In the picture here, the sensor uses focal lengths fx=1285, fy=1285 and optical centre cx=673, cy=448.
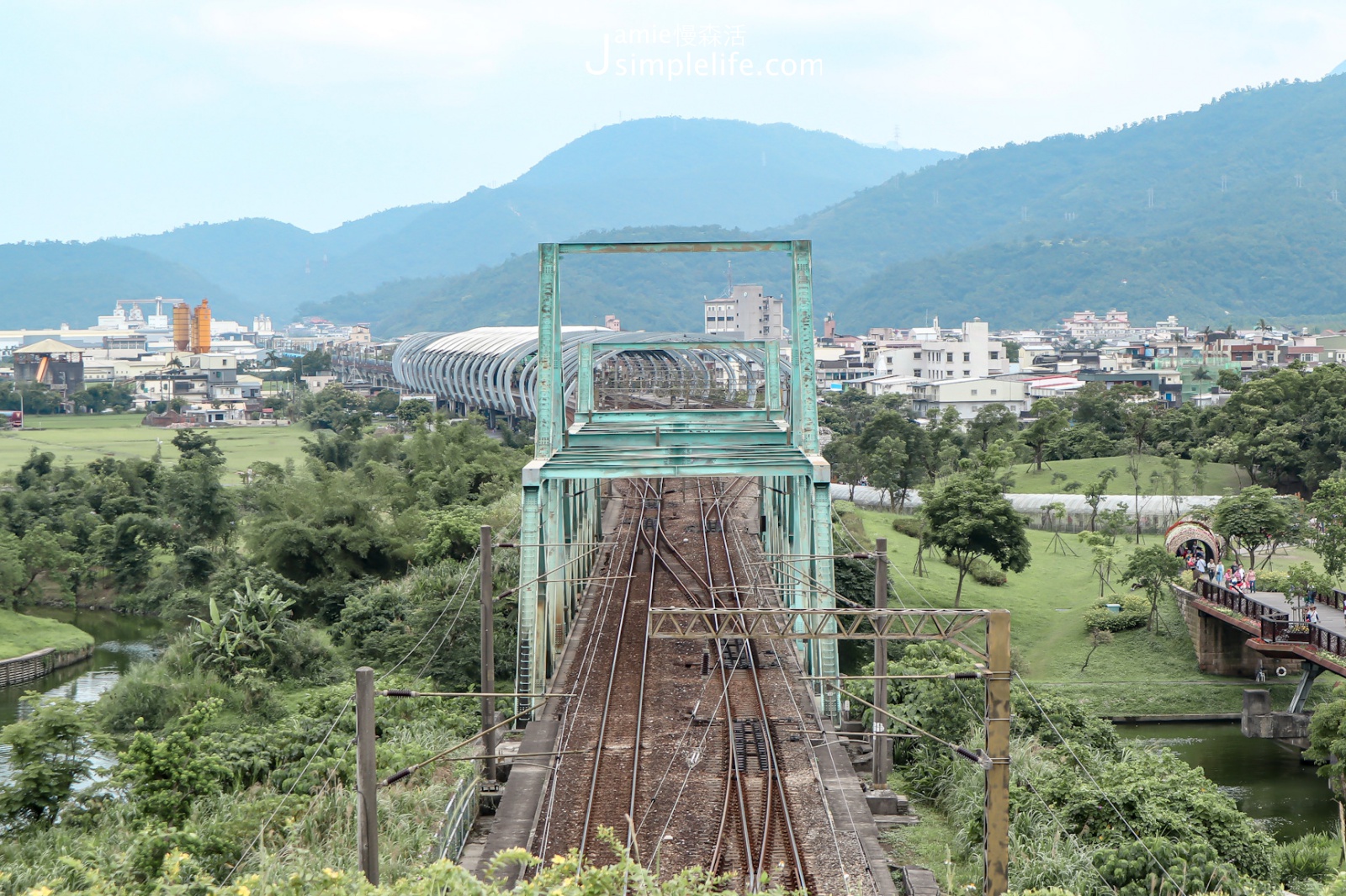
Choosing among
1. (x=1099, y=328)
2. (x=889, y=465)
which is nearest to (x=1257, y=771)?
(x=889, y=465)

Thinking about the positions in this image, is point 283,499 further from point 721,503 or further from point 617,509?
point 721,503

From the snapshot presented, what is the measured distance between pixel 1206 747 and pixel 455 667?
49.4 ft

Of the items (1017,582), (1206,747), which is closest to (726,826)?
(1206,747)

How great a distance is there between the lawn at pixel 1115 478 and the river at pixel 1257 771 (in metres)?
22.6

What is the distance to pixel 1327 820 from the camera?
21.0 meters

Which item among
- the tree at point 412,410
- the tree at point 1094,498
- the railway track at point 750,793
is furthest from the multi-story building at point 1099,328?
the railway track at point 750,793

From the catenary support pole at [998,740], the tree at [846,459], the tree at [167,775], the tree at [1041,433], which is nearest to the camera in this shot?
the catenary support pole at [998,740]

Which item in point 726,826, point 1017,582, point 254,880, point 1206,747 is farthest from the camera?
point 1017,582

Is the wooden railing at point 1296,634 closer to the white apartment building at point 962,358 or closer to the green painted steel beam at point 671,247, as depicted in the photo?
the green painted steel beam at point 671,247

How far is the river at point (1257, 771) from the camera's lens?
21.3 meters

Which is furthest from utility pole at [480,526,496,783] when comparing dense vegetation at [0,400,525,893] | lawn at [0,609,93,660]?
lawn at [0,609,93,660]

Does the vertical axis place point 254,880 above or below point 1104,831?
above

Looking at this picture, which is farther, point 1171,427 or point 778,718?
point 1171,427

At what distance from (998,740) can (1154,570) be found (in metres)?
21.0
